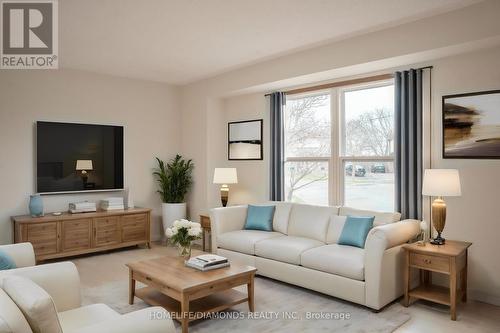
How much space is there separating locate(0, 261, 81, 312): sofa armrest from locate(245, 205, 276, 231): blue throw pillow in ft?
9.25

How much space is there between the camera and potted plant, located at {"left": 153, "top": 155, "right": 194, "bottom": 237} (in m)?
6.55

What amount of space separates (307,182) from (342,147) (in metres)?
0.77

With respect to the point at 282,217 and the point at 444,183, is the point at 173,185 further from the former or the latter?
the point at 444,183

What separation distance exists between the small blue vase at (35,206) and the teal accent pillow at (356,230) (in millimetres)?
4020

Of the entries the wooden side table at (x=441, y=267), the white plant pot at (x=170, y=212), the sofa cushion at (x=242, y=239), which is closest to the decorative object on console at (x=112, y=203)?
the white plant pot at (x=170, y=212)

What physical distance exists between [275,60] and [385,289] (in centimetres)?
326

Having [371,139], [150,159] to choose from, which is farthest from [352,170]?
[150,159]

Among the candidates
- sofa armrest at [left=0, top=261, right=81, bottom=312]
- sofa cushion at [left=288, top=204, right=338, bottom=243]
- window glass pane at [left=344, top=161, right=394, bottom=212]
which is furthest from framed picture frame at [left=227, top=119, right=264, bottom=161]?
sofa armrest at [left=0, top=261, right=81, bottom=312]

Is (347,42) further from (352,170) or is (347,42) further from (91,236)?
(91,236)

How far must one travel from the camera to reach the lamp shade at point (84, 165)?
19.3 feet

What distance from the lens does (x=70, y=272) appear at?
267 cm

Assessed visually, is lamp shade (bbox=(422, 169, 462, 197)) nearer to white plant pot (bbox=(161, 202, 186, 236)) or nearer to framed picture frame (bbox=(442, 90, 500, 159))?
framed picture frame (bbox=(442, 90, 500, 159))

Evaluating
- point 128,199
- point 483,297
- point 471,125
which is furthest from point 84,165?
point 483,297

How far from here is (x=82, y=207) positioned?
564cm
